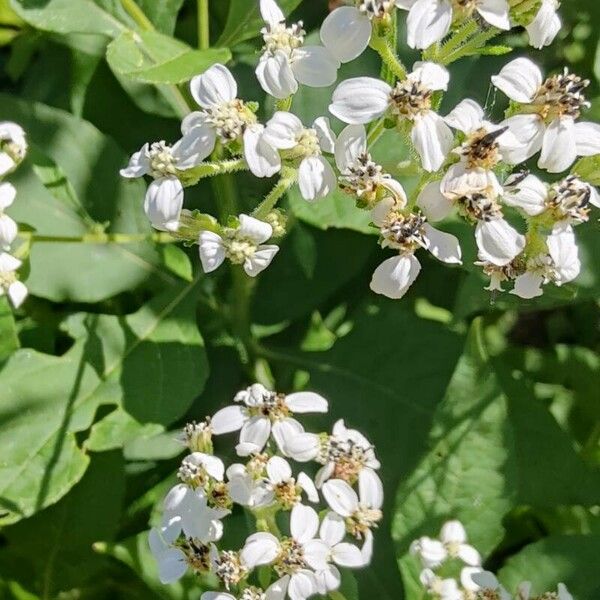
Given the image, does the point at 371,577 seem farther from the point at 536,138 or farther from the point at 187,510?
the point at 536,138

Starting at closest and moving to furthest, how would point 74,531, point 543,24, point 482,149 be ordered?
point 482,149
point 543,24
point 74,531

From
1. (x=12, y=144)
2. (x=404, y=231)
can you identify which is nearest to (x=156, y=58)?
(x=12, y=144)

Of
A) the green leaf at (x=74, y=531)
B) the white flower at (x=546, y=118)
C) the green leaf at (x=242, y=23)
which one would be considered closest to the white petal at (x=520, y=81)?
the white flower at (x=546, y=118)

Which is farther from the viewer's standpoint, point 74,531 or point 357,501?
point 74,531

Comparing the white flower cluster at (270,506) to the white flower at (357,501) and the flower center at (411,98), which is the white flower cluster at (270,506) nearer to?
the white flower at (357,501)

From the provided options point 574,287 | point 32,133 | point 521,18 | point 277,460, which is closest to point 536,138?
point 521,18

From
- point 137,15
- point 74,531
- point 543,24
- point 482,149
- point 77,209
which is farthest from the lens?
point 74,531

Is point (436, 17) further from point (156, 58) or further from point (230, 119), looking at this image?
point (156, 58)
